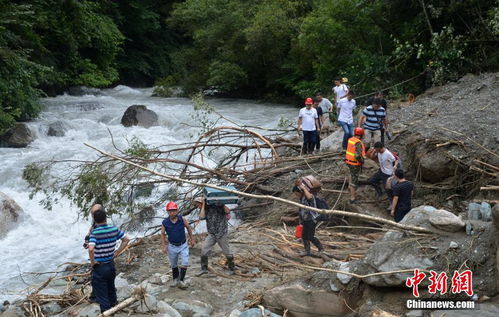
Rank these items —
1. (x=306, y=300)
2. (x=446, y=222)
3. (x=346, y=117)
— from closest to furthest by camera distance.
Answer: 1. (x=446, y=222)
2. (x=306, y=300)
3. (x=346, y=117)

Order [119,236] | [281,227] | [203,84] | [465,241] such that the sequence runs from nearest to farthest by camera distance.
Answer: [465,241] → [119,236] → [281,227] → [203,84]

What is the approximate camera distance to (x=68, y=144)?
709 inches

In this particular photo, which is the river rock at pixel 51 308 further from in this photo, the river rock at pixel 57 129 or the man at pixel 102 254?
the river rock at pixel 57 129

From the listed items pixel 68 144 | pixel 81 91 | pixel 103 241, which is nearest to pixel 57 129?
pixel 68 144

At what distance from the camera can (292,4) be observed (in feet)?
80.0

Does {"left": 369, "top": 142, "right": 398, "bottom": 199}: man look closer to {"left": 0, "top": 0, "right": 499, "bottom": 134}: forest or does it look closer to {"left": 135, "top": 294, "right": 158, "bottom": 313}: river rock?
{"left": 135, "top": 294, "right": 158, "bottom": 313}: river rock

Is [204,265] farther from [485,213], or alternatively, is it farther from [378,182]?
[485,213]

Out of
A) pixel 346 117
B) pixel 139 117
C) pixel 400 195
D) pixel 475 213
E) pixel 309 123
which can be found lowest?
pixel 400 195

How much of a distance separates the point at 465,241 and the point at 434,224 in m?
0.43

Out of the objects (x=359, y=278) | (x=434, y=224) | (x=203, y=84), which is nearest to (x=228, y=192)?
(x=359, y=278)

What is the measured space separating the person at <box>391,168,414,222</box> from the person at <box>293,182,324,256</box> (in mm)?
1357

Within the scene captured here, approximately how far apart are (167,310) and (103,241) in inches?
48.2

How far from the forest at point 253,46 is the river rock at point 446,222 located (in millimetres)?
10152

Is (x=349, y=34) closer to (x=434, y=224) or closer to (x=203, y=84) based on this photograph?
(x=203, y=84)
